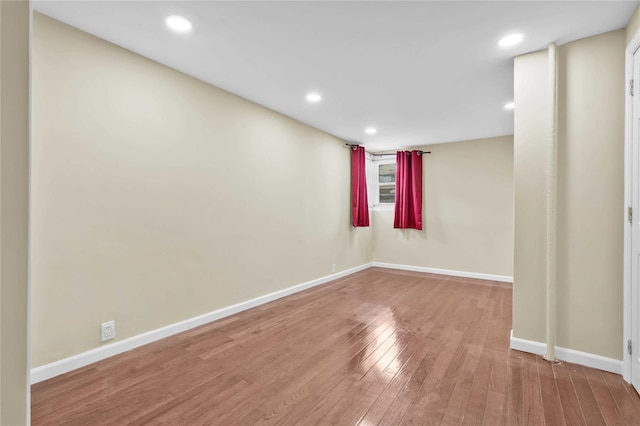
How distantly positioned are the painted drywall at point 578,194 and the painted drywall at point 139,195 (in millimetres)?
2714

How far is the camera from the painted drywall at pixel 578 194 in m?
2.14

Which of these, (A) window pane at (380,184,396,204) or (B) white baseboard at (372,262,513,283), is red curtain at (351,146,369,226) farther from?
(B) white baseboard at (372,262,513,283)

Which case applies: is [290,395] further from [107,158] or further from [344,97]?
[344,97]

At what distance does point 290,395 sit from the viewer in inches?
73.2

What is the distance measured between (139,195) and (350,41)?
7.07 feet

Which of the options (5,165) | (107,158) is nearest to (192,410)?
(5,165)

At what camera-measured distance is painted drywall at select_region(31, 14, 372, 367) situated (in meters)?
2.04

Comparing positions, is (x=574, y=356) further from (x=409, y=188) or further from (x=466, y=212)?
(x=409, y=188)

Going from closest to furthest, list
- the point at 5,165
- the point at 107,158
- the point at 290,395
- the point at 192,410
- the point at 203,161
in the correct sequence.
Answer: the point at 5,165
the point at 192,410
the point at 290,395
the point at 107,158
the point at 203,161

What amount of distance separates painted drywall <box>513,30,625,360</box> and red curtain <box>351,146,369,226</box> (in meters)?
3.17

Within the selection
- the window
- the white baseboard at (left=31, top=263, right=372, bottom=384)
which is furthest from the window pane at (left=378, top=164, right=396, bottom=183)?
the white baseboard at (left=31, top=263, right=372, bottom=384)

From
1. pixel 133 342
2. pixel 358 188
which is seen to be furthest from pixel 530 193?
pixel 133 342

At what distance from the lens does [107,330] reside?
7.56ft

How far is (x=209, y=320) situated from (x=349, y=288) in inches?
85.6
